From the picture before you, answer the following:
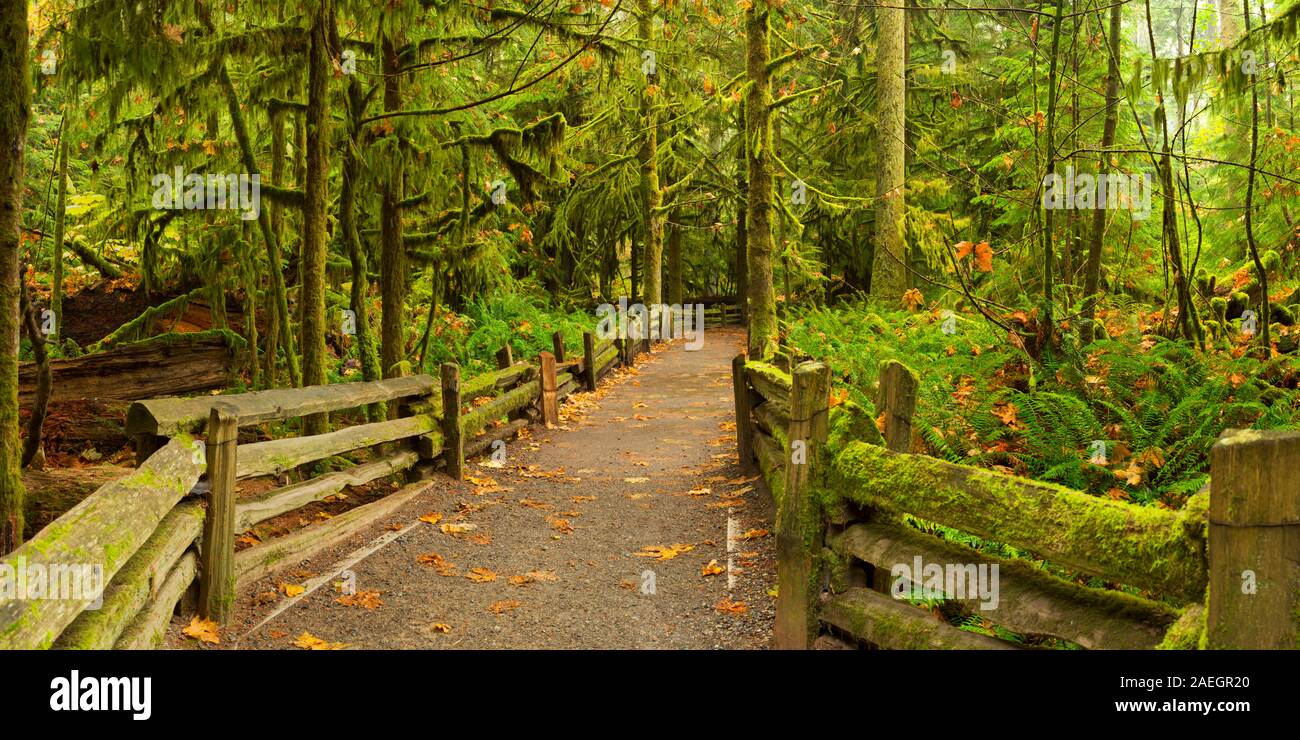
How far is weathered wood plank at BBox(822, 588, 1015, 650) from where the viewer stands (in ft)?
12.4

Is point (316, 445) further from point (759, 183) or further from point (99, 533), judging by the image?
point (759, 183)

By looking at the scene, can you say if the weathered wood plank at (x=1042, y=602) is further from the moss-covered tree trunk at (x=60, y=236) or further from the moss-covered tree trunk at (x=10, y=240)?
the moss-covered tree trunk at (x=60, y=236)

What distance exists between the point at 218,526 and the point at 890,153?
15.4m

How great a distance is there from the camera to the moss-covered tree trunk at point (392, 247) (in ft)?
33.9

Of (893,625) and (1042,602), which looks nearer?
(1042,602)

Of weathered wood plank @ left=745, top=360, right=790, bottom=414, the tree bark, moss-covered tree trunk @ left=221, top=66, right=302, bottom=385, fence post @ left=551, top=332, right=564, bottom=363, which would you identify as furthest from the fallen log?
weathered wood plank @ left=745, top=360, right=790, bottom=414

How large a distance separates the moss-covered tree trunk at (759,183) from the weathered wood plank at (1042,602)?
869 cm

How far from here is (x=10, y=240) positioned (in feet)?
16.2

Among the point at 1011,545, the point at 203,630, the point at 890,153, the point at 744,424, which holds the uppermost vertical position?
the point at 890,153

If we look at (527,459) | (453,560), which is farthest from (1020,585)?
(527,459)

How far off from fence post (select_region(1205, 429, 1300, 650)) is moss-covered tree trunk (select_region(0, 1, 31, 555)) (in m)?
5.74

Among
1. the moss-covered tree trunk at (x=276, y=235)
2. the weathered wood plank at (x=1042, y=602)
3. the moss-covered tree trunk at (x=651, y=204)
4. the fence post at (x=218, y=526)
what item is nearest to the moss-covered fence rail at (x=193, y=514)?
the fence post at (x=218, y=526)

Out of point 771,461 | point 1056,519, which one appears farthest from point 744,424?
point 1056,519

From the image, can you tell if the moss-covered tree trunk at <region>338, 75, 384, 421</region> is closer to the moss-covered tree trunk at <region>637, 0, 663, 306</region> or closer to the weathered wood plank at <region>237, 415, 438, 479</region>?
the weathered wood plank at <region>237, 415, 438, 479</region>
